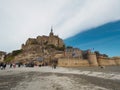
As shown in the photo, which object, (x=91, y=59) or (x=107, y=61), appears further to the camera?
(x=107, y=61)

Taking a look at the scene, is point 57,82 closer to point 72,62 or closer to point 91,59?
point 72,62

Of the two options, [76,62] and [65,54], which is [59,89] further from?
[65,54]

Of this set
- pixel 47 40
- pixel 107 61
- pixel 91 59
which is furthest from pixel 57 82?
pixel 47 40

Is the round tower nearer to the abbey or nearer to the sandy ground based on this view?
the abbey

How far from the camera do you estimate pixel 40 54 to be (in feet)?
325

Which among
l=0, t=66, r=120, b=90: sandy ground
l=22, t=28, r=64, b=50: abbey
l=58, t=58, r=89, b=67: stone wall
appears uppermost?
l=22, t=28, r=64, b=50: abbey

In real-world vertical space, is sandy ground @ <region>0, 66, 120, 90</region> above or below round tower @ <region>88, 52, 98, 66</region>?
below

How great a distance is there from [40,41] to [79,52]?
4240 cm

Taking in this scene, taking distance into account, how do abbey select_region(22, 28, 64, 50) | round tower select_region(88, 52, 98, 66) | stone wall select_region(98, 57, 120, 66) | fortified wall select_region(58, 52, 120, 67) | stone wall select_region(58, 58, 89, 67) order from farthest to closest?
abbey select_region(22, 28, 64, 50), stone wall select_region(98, 57, 120, 66), round tower select_region(88, 52, 98, 66), fortified wall select_region(58, 52, 120, 67), stone wall select_region(58, 58, 89, 67)

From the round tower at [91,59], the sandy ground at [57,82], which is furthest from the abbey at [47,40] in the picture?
the sandy ground at [57,82]

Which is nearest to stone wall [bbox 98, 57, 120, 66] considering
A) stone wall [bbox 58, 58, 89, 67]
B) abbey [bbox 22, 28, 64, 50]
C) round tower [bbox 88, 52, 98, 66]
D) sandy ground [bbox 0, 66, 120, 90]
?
round tower [bbox 88, 52, 98, 66]

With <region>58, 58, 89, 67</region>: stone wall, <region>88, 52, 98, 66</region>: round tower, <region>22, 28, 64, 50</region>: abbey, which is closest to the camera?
<region>58, 58, 89, 67</region>: stone wall

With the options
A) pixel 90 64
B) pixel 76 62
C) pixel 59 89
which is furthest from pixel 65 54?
pixel 59 89

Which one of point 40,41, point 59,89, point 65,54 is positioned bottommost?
point 59,89
